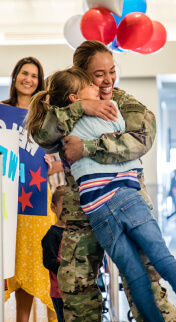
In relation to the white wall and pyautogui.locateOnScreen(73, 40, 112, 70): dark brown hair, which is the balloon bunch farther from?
the white wall

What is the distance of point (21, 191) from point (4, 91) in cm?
620

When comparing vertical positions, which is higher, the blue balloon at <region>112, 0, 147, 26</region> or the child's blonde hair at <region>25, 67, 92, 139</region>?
the blue balloon at <region>112, 0, 147, 26</region>

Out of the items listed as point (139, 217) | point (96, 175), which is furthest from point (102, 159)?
point (139, 217)

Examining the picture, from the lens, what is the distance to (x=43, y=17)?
6445 mm

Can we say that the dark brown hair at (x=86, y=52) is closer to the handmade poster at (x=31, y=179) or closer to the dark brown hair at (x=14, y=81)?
the handmade poster at (x=31, y=179)

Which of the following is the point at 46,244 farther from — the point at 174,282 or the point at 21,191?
the point at 174,282

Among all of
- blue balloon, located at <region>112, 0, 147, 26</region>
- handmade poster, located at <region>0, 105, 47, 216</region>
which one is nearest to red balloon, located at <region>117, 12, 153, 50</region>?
blue balloon, located at <region>112, 0, 147, 26</region>

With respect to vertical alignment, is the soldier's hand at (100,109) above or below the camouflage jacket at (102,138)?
above

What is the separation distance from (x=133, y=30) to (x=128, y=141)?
179cm

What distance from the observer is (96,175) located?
1495 mm

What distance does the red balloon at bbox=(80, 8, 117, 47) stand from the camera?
3.01 m

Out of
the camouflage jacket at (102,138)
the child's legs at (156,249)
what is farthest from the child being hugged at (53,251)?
the child's legs at (156,249)

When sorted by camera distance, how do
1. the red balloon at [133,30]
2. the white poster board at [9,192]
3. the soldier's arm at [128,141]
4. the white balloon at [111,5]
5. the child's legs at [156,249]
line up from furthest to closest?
the red balloon at [133,30]
the white balloon at [111,5]
the white poster board at [9,192]
the soldier's arm at [128,141]
the child's legs at [156,249]

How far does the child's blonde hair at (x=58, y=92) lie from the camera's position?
164 cm
